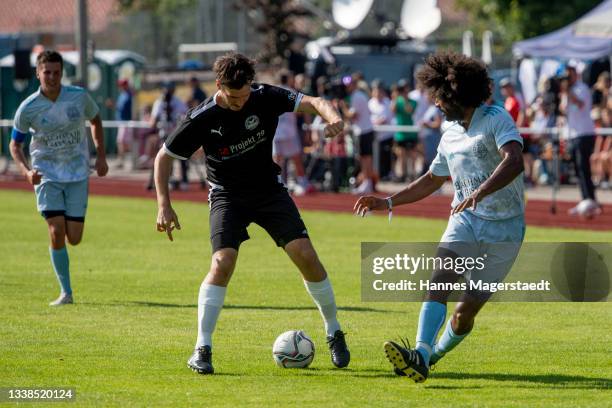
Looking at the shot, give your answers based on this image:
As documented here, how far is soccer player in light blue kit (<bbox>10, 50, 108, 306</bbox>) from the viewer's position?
12070 mm

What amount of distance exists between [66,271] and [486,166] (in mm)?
5226

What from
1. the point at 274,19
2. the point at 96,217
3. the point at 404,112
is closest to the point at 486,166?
the point at 96,217

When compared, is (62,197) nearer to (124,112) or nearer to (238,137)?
(238,137)

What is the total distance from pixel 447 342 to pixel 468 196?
0.99 m

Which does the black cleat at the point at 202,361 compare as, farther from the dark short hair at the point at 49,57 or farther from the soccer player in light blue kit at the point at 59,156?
the dark short hair at the point at 49,57

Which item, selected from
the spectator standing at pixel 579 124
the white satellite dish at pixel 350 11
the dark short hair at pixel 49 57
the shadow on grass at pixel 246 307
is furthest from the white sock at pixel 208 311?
the white satellite dish at pixel 350 11

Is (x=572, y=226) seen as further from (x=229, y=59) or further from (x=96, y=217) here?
(x=229, y=59)

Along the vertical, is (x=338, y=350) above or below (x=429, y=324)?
below

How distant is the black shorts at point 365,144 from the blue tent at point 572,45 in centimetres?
415

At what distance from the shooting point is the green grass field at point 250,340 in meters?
7.93

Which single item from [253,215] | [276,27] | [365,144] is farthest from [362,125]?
[276,27]

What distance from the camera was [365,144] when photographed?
24.3 m

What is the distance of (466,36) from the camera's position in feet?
105

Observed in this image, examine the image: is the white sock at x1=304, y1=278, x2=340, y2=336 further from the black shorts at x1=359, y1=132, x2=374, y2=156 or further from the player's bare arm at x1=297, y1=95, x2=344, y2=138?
the black shorts at x1=359, y1=132, x2=374, y2=156
